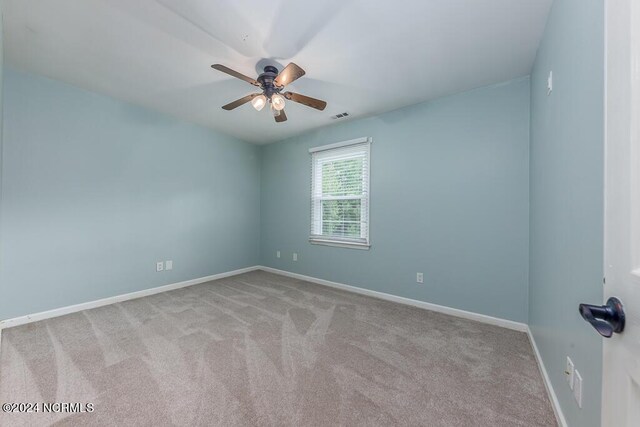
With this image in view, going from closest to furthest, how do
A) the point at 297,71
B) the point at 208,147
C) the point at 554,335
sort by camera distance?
1. the point at 554,335
2. the point at 297,71
3. the point at 208,147

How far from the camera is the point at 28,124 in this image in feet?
8.29

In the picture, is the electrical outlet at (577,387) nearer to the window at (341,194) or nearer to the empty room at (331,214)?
the empty room at (331,214)

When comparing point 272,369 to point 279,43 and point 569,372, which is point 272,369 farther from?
point 279,43

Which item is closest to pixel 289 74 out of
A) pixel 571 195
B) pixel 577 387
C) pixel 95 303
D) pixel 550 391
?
pixel 571 195

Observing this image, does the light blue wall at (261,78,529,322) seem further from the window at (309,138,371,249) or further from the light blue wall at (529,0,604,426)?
the light blue wall at (529,0,604,426)

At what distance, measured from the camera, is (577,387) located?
44.4 inches

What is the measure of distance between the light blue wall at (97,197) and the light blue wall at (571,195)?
413cm

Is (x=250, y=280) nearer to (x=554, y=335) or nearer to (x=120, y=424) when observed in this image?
(x=120, y=424)

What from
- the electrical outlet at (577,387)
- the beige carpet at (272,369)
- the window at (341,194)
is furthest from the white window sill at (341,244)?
the electrical outlet at (577,387)

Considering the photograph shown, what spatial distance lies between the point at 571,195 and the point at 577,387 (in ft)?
2.90

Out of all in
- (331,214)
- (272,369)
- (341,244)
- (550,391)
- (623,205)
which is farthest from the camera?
(331,214)

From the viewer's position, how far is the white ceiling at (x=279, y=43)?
168 cm

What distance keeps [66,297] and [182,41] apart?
2970 mm

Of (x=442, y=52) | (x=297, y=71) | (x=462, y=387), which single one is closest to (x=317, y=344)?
(x=462, y=387)
